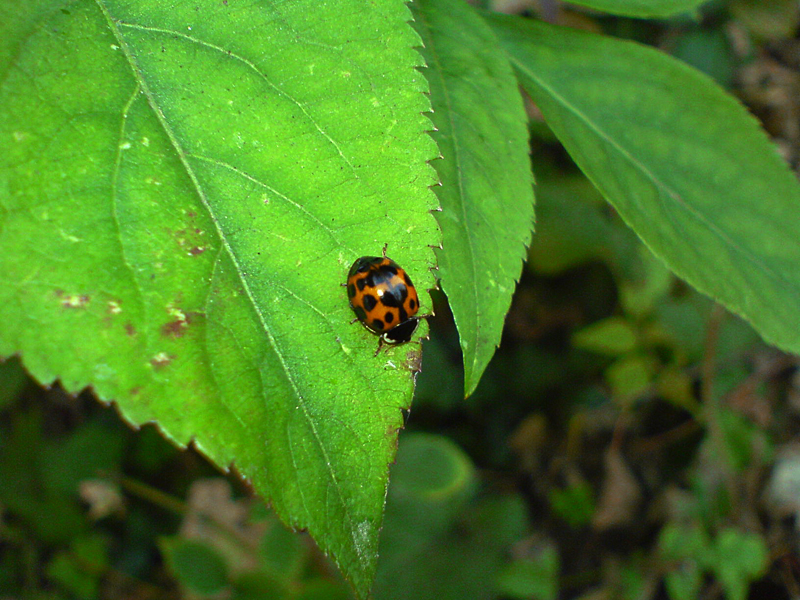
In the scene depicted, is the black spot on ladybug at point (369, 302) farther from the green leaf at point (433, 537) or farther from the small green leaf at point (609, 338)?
the small green leaf at point (609, 338)

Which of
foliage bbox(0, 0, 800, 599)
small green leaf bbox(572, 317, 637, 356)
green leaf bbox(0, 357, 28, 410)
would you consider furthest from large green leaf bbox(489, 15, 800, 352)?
green leaf bbox(0, 357, 28, 410)

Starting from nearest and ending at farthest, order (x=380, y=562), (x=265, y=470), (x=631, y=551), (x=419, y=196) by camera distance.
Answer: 1. (x=265, y=470)
2. (x=419, y=196)
3. (x=380, y=562)
4. (x=631, y=551)

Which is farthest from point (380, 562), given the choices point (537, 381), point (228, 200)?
point (228, 200)

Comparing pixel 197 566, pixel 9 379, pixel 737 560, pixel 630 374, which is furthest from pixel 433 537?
pixel 9 379

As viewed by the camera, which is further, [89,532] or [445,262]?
[89,532]

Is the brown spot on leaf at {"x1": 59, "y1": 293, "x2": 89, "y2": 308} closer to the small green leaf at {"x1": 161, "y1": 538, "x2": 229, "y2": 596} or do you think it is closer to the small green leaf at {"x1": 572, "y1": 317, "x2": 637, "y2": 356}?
the small green leaf at {"x1": 161, "y1": 538, "x2": 229, "y2": 596}

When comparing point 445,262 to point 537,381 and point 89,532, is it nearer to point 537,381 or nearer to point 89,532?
point 537,381

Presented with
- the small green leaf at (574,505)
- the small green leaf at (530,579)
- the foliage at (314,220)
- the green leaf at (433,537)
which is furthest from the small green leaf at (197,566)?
the small green leaf at (574,505)
